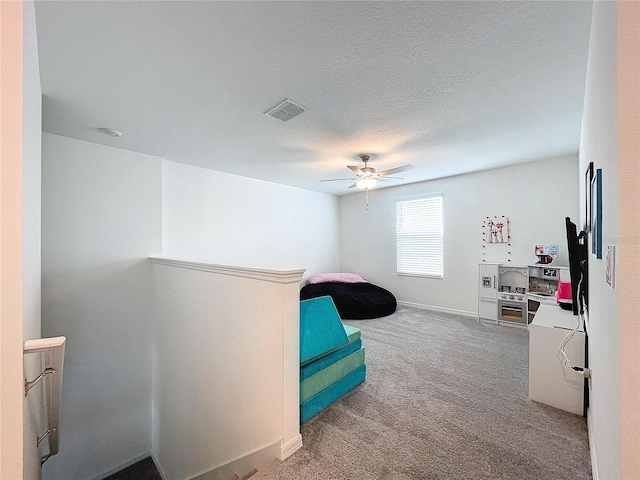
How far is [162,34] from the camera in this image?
151 cm

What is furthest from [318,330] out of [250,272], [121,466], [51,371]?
[121,466]

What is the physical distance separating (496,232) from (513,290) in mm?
968

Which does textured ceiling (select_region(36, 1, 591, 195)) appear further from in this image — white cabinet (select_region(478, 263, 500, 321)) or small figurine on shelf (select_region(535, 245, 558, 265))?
white cabinet (select_region(478, 263, 500, 321))

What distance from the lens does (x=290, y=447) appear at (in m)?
1.76

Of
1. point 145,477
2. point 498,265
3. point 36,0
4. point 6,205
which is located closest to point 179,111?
point 36,0

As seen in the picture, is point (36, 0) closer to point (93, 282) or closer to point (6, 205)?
point (6, 205)

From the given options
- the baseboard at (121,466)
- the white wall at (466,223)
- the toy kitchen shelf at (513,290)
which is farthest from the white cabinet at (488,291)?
the baseboard at (121,466)

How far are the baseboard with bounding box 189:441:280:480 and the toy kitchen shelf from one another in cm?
402

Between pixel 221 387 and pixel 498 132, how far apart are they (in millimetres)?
3762

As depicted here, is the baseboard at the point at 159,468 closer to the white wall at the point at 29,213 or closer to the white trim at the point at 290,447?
the white wall at the point at 29,213

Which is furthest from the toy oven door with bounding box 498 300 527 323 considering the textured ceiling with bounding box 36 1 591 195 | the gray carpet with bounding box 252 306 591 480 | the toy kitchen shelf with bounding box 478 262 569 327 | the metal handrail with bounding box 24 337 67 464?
the metal handrail with bounding box 24 337 67 464

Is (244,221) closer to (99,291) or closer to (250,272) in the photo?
(99,291)

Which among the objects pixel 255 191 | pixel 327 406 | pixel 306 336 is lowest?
pixel 327 406

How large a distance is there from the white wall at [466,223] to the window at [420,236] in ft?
0.39
